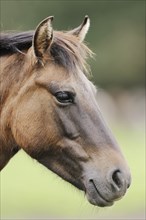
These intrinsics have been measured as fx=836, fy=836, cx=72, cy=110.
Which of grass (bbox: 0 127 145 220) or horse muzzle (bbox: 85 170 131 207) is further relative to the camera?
grass (bbox: 0 127 145 220)

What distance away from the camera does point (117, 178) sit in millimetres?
6277

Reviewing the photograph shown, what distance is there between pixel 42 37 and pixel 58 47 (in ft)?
0.67

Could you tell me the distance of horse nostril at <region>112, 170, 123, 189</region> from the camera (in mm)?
6262

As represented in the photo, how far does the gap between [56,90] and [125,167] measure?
0.83 meters

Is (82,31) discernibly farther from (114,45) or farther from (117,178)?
(114,45)

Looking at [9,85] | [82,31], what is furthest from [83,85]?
[82,31]

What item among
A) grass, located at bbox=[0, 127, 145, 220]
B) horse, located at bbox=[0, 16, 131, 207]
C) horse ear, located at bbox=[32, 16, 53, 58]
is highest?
horse ear, located at bbox=[32, 16, 53, 58]

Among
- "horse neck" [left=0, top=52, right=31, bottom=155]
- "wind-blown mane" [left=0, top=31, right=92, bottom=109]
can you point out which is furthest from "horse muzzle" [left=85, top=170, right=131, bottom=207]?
"wind-blown mane" [left=0, top=31, right=92, bottom=109]

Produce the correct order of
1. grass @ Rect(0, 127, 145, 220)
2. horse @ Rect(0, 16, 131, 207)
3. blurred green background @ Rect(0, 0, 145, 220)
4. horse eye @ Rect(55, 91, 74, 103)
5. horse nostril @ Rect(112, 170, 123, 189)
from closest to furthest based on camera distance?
horse nostril @ Rect(112, 170, 123, 189), horse @ Rect(0, 16, 131, 207), horse eye @ Rect(55, 91, 74, 103), grass @ Rect(0, 127, 145, 220), blurred green background @ Rect(0, 0, 145, 220)

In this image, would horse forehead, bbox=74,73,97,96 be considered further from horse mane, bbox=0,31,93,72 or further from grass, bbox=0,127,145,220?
grass, bbox=0,127,145,220

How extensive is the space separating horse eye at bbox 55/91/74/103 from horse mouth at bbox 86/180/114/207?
26.1 inches

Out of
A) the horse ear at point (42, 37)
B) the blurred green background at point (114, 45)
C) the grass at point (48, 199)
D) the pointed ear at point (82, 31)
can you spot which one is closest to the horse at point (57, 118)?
the horse ear at point (42, 37)

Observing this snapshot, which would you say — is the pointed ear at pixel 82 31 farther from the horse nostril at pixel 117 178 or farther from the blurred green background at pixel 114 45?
the blurred green background at pixel 114 45

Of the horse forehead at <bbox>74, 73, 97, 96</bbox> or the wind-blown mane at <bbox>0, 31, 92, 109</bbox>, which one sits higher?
the wind-blown mane at <bbox>0, 31, 92, 109</bbox>
